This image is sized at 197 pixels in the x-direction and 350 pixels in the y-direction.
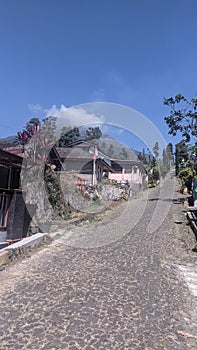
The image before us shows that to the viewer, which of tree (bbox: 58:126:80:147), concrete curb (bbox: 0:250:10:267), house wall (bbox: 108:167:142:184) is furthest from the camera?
house wall (bbox: 108:167:142:184)

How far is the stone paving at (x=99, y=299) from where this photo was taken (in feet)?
7.72

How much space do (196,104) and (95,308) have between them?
1509 centimetres

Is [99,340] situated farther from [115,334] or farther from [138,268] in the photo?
[138,268]

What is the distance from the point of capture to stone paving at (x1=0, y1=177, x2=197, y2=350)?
2.35m

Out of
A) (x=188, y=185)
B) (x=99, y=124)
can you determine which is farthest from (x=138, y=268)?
(x=188, y=185)

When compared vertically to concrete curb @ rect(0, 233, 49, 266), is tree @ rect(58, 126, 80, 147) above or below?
above

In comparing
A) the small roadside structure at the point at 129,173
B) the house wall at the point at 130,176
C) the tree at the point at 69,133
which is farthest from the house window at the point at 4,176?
the house wall at the point at 130,176

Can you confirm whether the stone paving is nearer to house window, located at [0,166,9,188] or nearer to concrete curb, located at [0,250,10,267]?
concrete curb, located at [0,250,10,267]

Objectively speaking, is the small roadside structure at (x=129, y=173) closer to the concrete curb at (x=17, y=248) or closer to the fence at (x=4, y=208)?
the concrete curb at (x=17, y=248)

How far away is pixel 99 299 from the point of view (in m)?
3.18

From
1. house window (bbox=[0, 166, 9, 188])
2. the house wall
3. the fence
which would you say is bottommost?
the fence

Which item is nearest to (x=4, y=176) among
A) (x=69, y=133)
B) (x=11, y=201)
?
(x=11, y=201)

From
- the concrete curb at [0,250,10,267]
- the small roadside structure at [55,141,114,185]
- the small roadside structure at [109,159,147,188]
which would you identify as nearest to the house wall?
the small roadside structure at [109,159,147,188]

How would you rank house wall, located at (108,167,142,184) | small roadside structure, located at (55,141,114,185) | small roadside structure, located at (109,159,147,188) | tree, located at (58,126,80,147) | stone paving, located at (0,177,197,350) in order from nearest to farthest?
stone paving, located at (0,177,197,350) < tree, located at (58,126,80,147) < small roadside structure, located at (55,141,114,185) < small roadside structure, located at (109,159,147,188) < house wall, located at (108,167,142,184)
